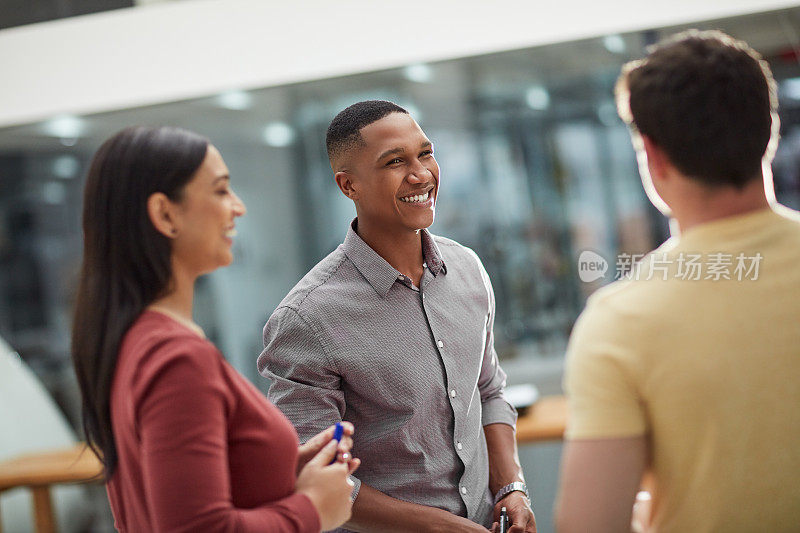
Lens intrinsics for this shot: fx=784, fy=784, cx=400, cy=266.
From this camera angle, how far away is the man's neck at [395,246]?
5.57 feet

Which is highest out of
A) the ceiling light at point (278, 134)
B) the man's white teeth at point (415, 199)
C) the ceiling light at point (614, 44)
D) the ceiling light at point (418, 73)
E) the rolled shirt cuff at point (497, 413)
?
the ceiling light at point (614, 44)

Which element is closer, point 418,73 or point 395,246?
point 395,246

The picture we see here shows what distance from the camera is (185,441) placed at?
1.01 meters

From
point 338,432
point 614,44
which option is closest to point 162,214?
point 338,432

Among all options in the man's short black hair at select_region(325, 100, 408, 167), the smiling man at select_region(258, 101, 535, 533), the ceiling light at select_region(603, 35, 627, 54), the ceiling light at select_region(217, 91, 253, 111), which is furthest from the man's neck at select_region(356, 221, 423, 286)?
the ceiling light at select_region(217, 91, 253, 111)

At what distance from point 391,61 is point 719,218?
281cm

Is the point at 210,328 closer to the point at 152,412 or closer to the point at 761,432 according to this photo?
the point at 152,412

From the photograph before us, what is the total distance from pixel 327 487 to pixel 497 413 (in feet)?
2.40

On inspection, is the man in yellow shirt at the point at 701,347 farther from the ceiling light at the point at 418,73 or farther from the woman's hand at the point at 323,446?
the ceiling light at the point at 418,73

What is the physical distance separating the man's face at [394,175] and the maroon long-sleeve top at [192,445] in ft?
2.02

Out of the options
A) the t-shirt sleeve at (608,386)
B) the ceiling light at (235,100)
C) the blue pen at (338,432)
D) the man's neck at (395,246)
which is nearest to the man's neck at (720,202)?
the t-shirt sleeve at (608,386)

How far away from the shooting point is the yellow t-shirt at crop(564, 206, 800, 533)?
3.28ft

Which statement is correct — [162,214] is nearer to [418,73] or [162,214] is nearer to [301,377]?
[301,377]

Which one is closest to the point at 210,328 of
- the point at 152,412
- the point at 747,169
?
the point at 152,412
